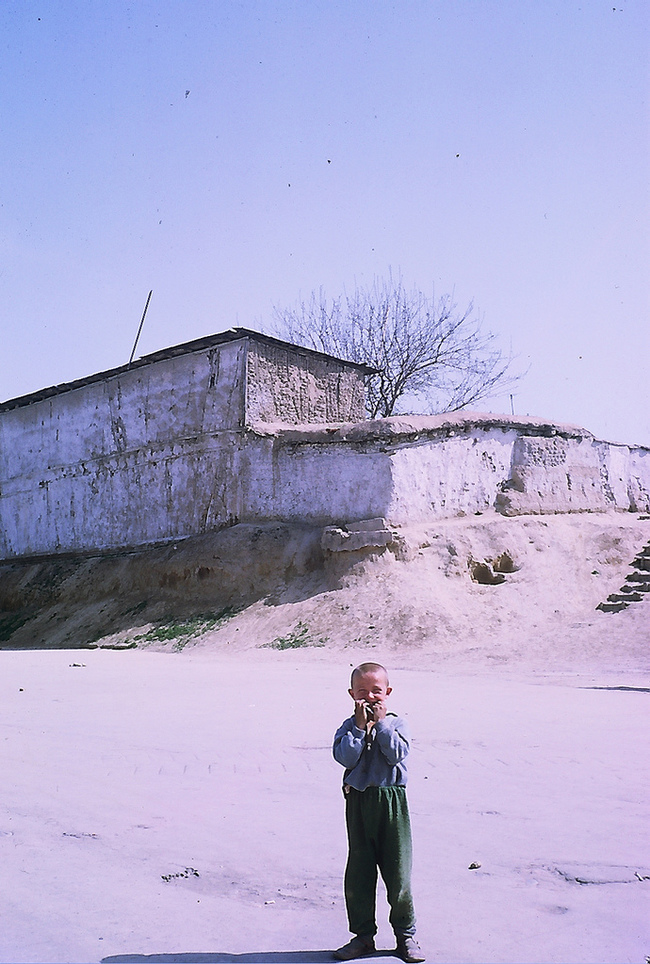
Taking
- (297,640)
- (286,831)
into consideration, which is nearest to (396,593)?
(297,640)

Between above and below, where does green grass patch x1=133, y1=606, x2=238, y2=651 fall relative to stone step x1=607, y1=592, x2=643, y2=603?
below

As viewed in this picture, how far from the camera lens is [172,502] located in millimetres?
18734

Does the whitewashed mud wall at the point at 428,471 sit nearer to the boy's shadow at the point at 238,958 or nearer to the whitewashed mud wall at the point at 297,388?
the whitewashed mud wall at the point at 297,388

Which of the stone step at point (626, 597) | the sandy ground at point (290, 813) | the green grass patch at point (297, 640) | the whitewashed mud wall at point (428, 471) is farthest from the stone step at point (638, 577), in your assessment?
the green grass patch at point (297, 640)

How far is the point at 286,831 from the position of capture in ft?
13.8

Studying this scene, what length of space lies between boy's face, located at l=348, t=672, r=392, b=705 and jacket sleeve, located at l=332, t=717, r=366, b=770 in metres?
0.11

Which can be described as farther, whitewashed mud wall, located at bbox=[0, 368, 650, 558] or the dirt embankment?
whitewashed mud wall, located at bbox=[0, 368, 650, 558]

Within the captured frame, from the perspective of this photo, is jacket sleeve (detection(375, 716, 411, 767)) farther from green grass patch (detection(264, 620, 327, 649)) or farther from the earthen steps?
the earthen steps

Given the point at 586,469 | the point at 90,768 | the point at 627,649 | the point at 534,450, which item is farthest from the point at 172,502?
the point at 90,768

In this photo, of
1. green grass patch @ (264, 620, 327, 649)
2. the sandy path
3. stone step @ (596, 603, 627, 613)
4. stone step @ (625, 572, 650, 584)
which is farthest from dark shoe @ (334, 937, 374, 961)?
stone step @ (625, 572, 650, 584)

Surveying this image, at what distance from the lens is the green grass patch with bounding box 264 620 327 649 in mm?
14334

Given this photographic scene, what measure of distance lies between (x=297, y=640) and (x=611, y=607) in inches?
203

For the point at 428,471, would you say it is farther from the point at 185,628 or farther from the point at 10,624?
the point at 10,624

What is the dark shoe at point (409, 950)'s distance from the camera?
9.38 ft
